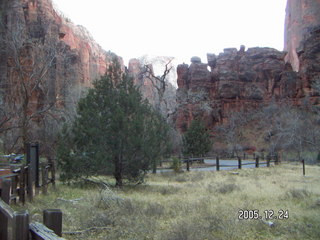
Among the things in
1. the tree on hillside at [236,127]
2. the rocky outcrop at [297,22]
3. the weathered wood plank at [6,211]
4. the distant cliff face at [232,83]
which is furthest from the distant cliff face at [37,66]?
the rocky outcrop at [297,22]

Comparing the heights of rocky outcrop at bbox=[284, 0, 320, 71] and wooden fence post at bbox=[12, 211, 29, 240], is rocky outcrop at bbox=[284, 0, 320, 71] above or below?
above

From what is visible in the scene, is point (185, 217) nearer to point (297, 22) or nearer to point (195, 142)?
point (195, 142)

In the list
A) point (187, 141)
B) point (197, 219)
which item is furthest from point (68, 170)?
point (187, 141)

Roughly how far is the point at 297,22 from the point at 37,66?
67.4 metres

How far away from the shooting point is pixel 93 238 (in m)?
5.94

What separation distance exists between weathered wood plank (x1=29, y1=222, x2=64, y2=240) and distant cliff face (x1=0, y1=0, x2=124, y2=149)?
42.5 ft

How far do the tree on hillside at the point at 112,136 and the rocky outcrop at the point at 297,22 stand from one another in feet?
182

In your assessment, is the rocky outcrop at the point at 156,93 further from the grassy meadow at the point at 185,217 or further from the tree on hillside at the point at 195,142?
the grassy meadow at the point at 185,217

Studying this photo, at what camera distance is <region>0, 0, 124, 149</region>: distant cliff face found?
17.2 metres

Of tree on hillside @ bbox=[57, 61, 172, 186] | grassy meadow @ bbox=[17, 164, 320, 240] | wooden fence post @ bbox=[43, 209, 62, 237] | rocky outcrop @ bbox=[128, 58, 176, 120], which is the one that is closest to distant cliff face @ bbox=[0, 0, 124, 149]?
tree on hillside @ bbox=[57, 61, 172, 186]

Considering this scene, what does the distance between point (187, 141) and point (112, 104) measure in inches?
663

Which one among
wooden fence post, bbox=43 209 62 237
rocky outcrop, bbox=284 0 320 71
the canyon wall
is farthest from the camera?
rocky outcrop, bbox=284 0 320 71

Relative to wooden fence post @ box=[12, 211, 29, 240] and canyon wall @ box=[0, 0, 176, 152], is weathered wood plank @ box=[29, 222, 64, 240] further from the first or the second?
canyon wall @ box=[0, 0, 176, 152]
